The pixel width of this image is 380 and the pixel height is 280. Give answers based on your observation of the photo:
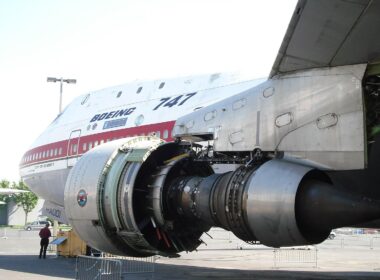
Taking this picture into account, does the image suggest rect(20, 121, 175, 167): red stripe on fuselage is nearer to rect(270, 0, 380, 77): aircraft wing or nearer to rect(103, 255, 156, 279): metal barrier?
rect(103, 255, 156, 279): metal barrier

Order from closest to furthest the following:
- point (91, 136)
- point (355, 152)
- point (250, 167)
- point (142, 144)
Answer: point (355, 152), point (250, 167), point (142, 144), point (91, 136)

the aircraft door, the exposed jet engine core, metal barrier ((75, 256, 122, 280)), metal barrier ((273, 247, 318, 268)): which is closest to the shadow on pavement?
metal barrier ((75, 256, 122, 280))

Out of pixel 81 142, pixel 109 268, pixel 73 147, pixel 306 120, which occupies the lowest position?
pixel 109 268

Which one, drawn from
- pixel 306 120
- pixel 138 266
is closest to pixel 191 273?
pixel 138 266

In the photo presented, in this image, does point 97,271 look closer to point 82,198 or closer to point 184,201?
point 82,198

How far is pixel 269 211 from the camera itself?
605 cm

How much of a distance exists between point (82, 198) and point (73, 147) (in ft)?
31.4

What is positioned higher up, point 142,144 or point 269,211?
point 142,144

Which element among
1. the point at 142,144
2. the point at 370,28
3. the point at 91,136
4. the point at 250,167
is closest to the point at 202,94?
the point at 91,136

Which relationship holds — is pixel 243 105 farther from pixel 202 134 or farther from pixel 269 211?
pixel 269 211

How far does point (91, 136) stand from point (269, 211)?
1100cm

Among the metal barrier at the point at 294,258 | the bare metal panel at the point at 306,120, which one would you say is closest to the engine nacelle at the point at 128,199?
the bare metal panel at the point at 306,120

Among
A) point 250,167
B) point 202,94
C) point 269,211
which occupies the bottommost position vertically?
point 269,211

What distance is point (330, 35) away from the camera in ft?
18.7
